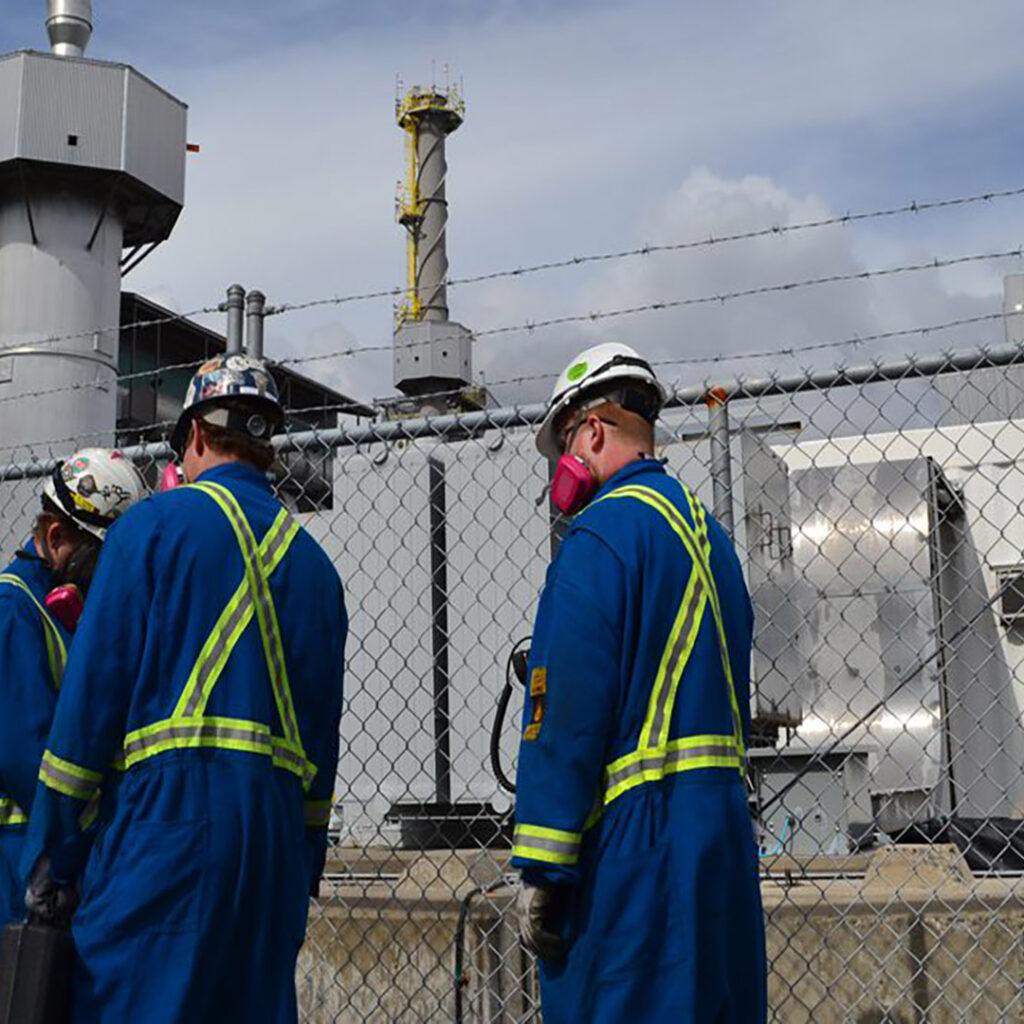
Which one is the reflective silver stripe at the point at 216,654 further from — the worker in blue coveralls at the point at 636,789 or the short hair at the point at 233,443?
the worker in blue coveralls at the point at 636,789

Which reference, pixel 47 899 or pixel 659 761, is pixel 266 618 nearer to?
pixel 47 899

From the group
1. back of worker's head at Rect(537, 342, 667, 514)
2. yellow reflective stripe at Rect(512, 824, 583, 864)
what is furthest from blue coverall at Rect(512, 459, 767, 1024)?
back of worker's head at Rect(537, 342, 667, 514)

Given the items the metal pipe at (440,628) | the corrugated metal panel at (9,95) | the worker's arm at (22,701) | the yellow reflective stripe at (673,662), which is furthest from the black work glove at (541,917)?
the corrugated metal panel at (9,95)

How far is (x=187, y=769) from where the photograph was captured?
303 centimetres

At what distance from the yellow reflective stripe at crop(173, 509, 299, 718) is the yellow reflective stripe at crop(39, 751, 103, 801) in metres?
0.22

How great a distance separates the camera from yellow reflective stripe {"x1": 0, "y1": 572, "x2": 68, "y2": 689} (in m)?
4.09

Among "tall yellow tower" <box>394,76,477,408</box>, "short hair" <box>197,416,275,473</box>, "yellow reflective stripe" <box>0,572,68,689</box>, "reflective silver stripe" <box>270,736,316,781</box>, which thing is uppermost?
"tall yellow tower" <box>394,76,477,408</box>

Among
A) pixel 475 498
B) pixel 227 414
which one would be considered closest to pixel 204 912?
pixel 227 414

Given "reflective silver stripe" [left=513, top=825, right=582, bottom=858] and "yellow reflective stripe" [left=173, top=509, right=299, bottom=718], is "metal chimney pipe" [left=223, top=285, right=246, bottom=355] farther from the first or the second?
"reflective silver stripe" [left=513, top=825, right=582, bottom=858]

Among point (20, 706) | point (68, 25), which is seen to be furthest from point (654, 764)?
point (68, 25)

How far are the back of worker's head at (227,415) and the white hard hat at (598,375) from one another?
714 millimetres

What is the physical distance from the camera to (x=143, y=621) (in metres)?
3.12

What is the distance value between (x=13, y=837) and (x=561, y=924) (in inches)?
71.9

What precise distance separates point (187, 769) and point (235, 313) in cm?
403
